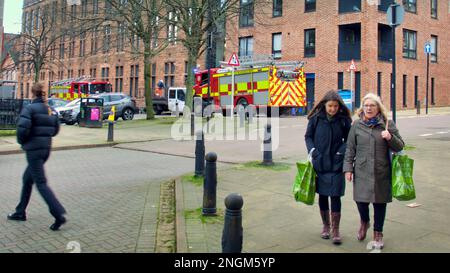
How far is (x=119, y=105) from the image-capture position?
26.7 meters

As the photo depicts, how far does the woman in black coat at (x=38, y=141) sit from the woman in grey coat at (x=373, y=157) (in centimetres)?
343

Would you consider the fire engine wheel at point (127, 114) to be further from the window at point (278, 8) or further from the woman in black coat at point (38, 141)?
the woman in black coat at point (38, 141)

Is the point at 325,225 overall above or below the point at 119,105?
below

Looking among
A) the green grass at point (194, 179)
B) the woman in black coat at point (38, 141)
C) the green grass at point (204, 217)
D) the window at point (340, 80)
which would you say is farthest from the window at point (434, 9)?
the woman in black coat at point (38, 141)

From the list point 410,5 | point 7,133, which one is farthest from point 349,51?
point 7,133

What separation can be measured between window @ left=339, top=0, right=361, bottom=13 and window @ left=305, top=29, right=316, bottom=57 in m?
2.58

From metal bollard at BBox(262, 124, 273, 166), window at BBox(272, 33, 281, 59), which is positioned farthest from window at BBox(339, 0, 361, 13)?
metal bollard at BBox(262, 124, 273, 166)

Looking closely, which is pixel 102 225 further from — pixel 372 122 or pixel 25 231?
pixel 372 122

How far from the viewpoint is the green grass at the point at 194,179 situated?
8.41 m

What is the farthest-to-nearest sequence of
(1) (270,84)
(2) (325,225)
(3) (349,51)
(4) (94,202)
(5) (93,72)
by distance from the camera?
(5) (93,72) → (3) (349,51) → (1) (270,84) → (4) (94,202) → (2) (325,225)

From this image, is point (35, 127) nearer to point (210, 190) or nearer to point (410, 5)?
point (210, 190)

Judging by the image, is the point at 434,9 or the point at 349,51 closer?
the point at 349,51

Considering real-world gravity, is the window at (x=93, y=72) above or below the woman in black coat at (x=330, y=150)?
above

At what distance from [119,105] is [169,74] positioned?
1874 centimetres
